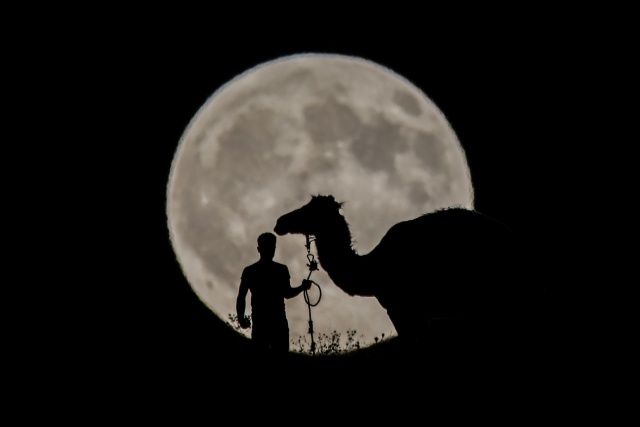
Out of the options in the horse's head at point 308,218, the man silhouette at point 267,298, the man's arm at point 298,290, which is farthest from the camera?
the man's arm at point 298,290

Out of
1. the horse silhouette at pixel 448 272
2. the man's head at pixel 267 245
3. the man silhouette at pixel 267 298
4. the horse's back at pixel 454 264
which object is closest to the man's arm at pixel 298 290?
the man silhouette at pixel 267 298

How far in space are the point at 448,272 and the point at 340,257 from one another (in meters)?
1.31

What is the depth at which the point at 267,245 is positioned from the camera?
654 centimetres

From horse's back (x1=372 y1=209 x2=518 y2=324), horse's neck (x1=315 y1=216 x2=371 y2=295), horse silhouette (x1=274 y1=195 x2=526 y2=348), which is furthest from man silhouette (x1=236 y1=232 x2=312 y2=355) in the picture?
horse's back (x1=372 y1=209 x2=518 y2=324)

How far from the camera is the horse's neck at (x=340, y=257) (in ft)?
19.5

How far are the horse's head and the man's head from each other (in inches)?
14.4

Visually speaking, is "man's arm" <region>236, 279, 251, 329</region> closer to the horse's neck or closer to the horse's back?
the horse's neck

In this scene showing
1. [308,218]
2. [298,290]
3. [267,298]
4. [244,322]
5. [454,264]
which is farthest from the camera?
[298,290]

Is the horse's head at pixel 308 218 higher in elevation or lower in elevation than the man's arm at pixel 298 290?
higher

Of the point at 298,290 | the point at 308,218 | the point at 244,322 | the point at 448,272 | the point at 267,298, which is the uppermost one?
the point at 308,218

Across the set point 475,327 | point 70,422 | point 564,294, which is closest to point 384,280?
point 475,327

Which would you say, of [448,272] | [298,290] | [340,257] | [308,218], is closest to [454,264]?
[448,272]

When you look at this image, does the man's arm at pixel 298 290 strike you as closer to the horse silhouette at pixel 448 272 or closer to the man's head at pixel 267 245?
the man's head at pixel 267 245

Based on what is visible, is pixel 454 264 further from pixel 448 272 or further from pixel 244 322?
pixel 244 322
